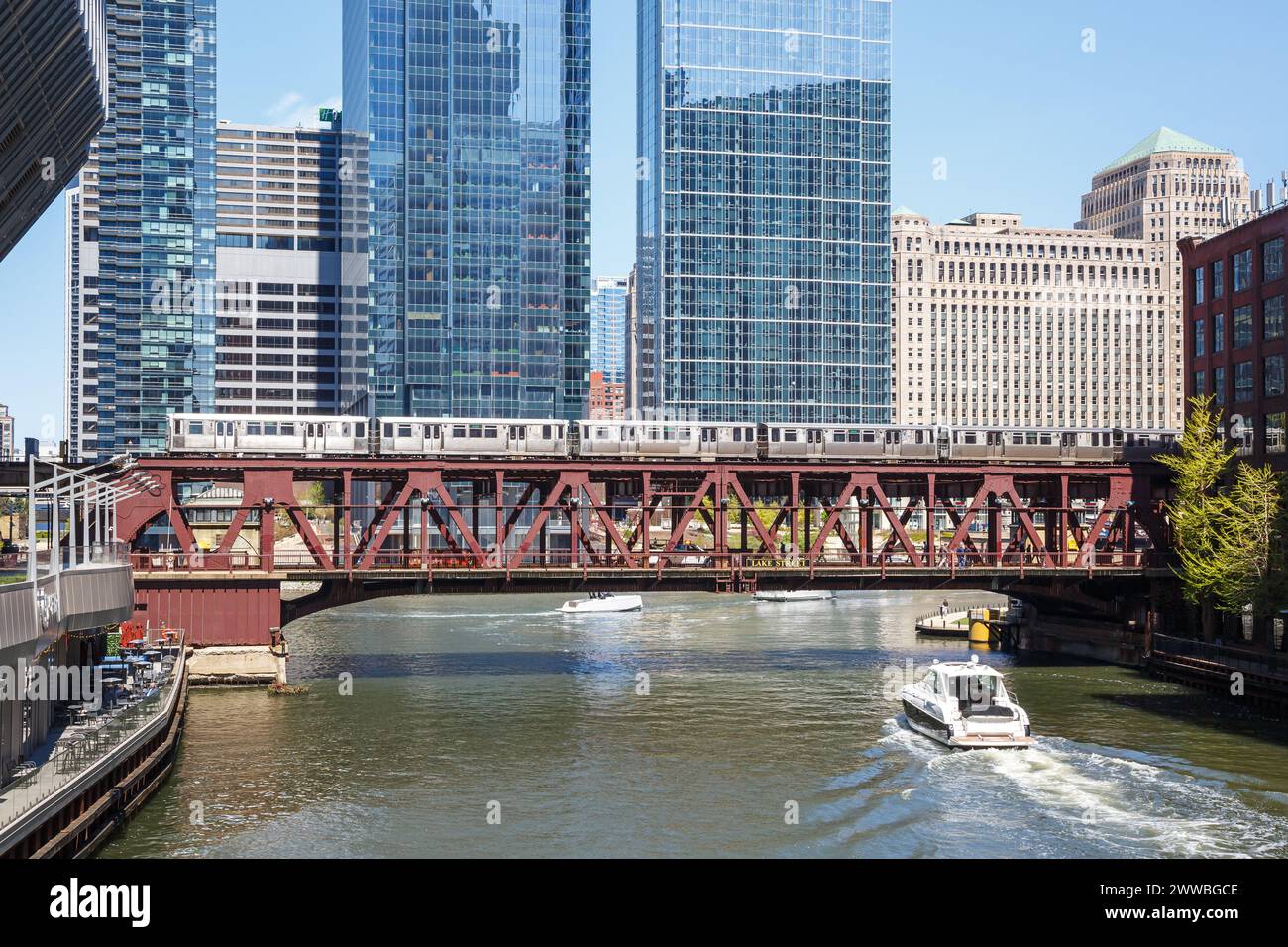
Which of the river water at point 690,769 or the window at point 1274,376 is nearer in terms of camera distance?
the river water at point 690,769

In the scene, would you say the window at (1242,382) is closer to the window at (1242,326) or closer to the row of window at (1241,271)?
the window at (1242,326)

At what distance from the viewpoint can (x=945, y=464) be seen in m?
75.6

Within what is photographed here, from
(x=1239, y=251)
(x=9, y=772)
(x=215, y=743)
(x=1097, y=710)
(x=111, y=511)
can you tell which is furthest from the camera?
(x=1239, y=251)

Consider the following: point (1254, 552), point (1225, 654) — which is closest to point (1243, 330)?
point (1254, 552)

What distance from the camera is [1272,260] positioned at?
7262 cm

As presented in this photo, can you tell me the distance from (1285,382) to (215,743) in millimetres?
Answer: 57461

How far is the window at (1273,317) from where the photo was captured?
71.6m

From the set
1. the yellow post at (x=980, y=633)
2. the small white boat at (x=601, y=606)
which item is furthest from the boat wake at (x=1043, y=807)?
the small white boat at (x=601, y=606)

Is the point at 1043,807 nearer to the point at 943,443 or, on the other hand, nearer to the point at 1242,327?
the point at 943,443

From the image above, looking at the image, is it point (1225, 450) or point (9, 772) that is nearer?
point (9, 772)

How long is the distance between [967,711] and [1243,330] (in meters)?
38.7

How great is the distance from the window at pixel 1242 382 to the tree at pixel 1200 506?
151cm
